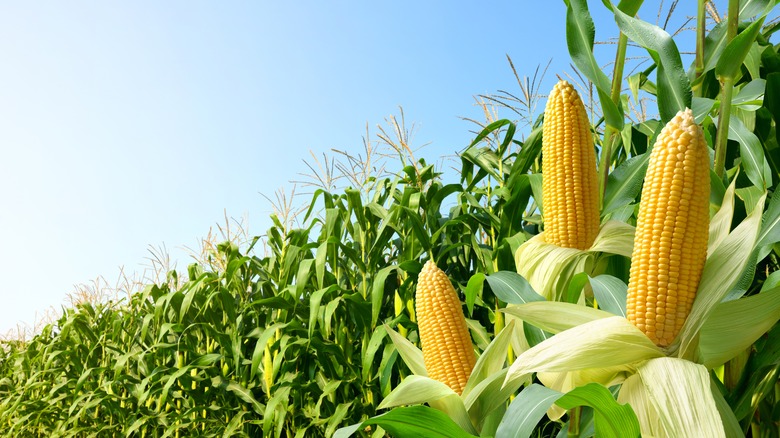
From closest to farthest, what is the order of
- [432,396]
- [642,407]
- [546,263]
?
1. [642,407]
2. [546,263]
3. [432,396]

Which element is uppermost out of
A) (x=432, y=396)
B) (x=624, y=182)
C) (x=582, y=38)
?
(x=582, y=38)

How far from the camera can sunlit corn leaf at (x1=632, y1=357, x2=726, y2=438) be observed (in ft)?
3.44

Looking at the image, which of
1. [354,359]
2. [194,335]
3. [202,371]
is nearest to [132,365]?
[194,335]

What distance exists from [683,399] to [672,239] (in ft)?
0.91

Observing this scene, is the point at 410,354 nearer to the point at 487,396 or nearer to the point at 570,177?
the point at 487,396

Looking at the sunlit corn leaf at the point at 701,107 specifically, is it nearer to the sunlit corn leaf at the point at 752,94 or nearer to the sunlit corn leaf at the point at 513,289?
the sunlit corn leaf at the point at 752,94

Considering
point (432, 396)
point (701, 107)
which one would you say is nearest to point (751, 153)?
point (701, 107)

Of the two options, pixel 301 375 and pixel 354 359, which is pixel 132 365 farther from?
pixel 354 359

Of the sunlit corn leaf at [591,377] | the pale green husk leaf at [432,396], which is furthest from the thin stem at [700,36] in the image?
the pale green husk leaf at [432,396]

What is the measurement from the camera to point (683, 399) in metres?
1.06

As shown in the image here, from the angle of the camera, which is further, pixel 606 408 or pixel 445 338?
pixel 445 338

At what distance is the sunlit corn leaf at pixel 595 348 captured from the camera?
44.4 inches

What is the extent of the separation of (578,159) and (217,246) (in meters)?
3.49

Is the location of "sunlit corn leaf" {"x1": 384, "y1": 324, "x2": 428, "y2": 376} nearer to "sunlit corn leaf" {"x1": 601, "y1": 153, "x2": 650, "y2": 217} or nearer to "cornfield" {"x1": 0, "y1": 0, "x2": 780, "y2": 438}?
Answer: "cornfield" {"x1": 0, "y1": 0, "x2": 780, "y2": 438}
